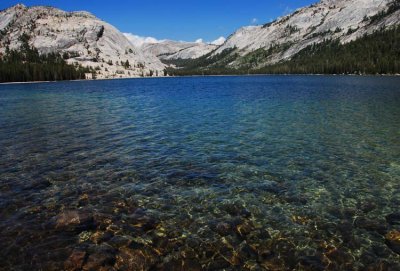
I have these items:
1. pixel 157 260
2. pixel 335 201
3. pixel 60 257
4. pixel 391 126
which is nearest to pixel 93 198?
pixel 60 257

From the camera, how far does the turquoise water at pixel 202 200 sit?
16094 millimetres

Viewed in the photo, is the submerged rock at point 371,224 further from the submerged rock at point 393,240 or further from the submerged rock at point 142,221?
the submerged rock at point 142,221

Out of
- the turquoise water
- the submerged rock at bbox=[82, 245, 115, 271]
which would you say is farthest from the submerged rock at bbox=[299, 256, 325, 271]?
the submerged rock at bbox=[82, 245, 115, 271]

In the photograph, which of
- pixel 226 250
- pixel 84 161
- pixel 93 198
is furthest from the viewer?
pixel 84 161

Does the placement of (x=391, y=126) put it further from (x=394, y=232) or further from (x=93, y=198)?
(x=93, y=198)

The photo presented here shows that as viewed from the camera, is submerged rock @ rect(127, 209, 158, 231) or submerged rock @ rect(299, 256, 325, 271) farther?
submerged rock @ rect(127, 209, 158, 231)

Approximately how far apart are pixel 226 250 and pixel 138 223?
221 inches

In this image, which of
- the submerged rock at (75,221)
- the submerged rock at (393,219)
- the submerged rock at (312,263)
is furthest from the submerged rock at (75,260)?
the submerged rock at (393,219)

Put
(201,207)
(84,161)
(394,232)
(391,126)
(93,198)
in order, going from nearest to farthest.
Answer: (394,232) → (201,207) → (93,198) → (84,161) → (391,126)

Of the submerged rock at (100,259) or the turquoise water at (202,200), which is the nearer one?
the submerged rock at (100,259)

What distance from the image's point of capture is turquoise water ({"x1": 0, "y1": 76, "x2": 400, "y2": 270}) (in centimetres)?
1609

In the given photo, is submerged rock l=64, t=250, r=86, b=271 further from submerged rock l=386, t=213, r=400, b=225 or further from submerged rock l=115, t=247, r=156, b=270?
submerged rock l=386, t=213, r=400, b=225

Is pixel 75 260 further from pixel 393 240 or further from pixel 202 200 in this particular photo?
pixel 393 240

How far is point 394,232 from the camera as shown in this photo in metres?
17.9
